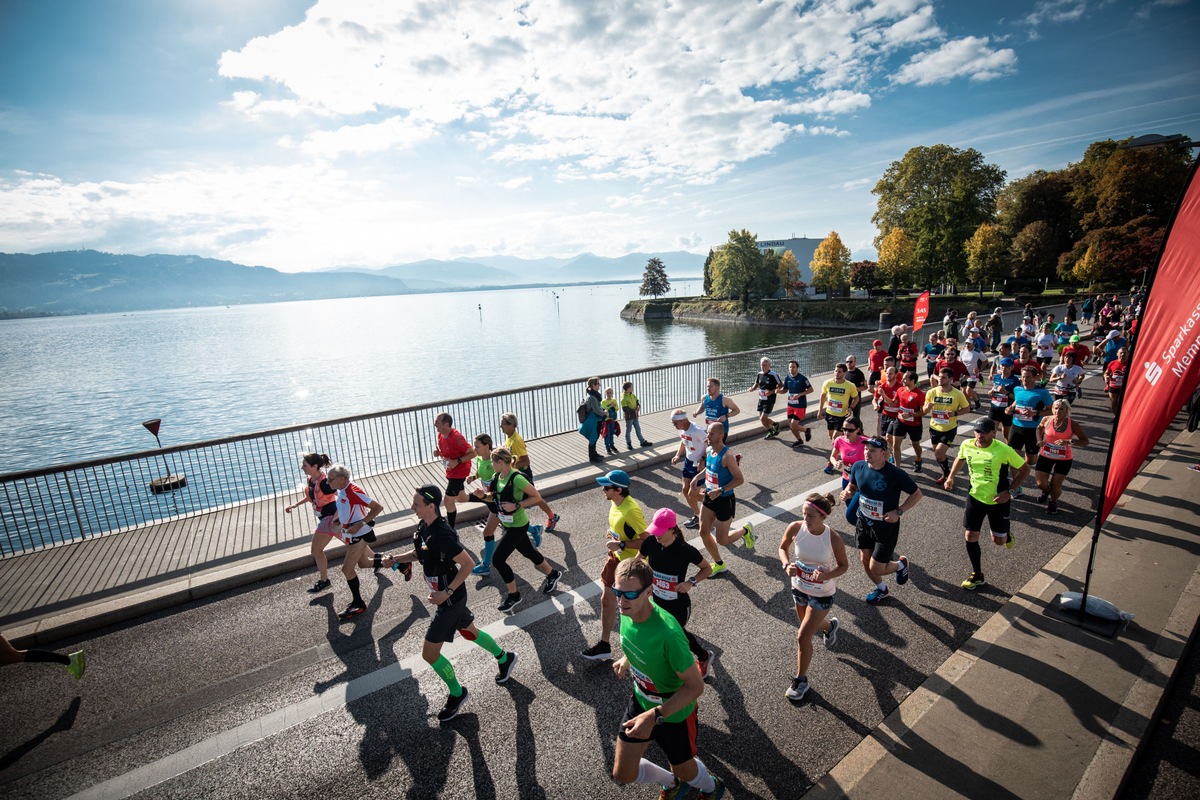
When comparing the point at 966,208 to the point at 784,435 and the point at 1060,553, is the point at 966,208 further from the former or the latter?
the point at 1060,553

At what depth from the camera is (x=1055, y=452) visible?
8.03 m

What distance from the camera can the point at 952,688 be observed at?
15.3 feet

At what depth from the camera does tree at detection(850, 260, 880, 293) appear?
79312 millimetres

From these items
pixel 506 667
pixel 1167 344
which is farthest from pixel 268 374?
pixel 1167 344

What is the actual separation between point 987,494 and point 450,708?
6194mm

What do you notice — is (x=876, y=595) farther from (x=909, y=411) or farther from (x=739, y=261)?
(x=739, y=261)

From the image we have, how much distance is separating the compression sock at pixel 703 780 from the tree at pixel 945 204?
6299cm

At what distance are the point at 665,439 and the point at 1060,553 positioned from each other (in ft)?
24.2

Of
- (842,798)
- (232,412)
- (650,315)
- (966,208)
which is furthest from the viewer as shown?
(650,315)

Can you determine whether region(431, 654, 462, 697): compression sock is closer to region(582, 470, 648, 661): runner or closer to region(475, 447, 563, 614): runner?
region(582, 470, 648, 661): runner

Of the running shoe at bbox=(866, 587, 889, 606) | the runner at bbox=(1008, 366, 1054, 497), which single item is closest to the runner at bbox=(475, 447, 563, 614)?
the running shoe at bbox=(866, 587, 889, 606)

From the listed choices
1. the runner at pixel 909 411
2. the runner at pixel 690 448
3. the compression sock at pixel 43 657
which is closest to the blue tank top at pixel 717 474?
the runner at pixel 690 448

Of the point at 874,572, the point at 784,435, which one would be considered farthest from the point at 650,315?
the point at 874,572

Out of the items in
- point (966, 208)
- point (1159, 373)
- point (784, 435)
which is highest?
point (966, 208)
